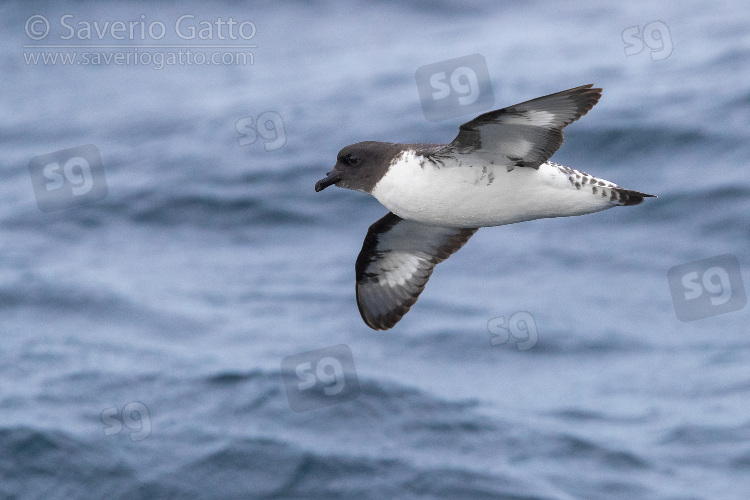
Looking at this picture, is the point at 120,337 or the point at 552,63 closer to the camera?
the point at 120,337

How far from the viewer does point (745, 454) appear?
18688 mm

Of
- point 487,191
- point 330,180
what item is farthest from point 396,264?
point 487,191

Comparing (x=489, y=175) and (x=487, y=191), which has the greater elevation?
(x=489, y=175)

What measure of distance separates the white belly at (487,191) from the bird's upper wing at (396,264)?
1.55m

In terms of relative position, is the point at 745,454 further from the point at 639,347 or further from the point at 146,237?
the point at 146,237

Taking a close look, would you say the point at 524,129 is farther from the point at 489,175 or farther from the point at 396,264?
the point at 396,264

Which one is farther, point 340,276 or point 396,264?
point 340,276

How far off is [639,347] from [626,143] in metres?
4.82

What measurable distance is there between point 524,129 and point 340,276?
48.8 feet

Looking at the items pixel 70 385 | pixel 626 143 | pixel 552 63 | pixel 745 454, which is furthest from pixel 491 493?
pixel 552 63

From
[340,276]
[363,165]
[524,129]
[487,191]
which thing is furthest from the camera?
[340,276]

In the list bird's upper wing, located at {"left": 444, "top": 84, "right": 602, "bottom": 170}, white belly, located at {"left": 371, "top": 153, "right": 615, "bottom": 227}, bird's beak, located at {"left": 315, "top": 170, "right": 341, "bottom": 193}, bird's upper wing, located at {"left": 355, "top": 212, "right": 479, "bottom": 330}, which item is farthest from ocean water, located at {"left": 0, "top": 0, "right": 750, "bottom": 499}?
bird's upper wing, located at {"left": 444, "top": 84, "right": 602, "bottom": 170}

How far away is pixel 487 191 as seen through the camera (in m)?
7.81

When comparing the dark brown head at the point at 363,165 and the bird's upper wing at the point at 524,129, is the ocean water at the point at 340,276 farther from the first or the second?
the bird's upper wing at the point at 524,129
